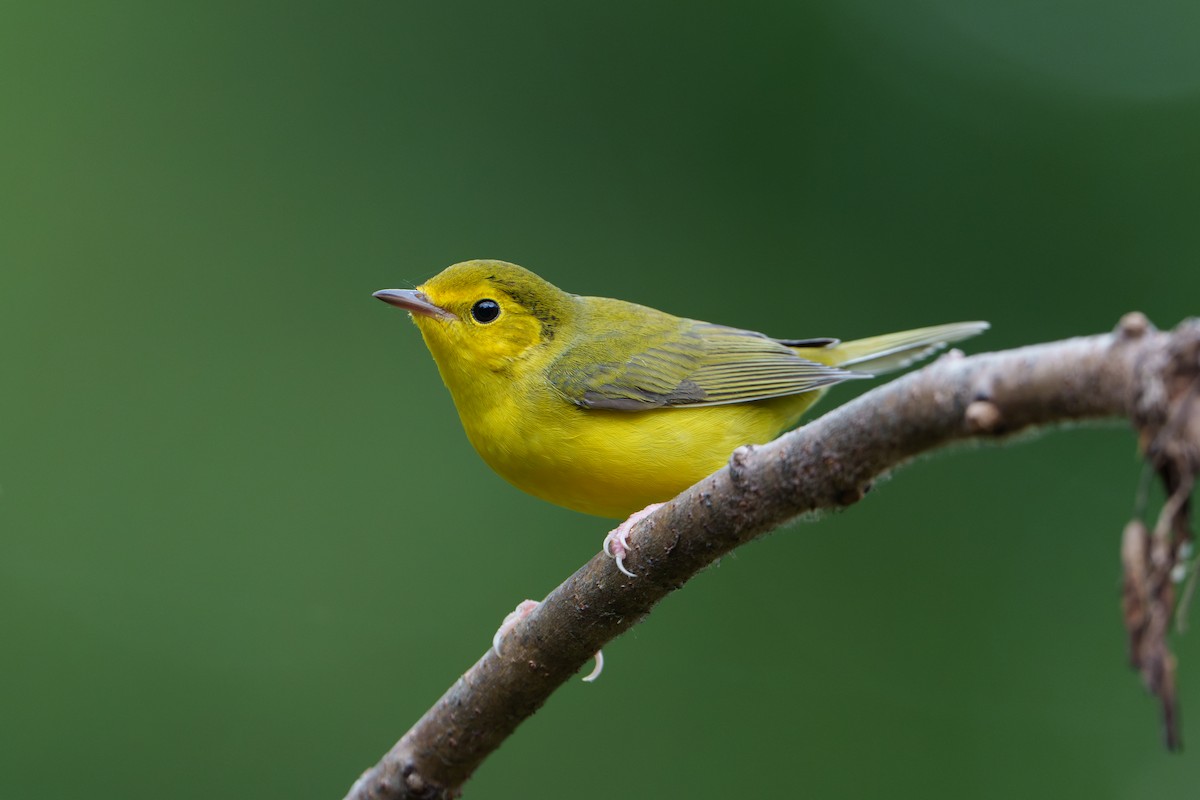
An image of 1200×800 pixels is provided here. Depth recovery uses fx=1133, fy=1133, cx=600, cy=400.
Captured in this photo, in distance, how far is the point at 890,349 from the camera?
4.70 metres

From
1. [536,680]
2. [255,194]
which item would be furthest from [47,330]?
[536,680]

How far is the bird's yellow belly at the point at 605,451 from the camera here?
3932 millimetres

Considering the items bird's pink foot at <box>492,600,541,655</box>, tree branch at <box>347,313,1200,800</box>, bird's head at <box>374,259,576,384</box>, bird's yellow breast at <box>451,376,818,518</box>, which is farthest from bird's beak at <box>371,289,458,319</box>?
tree branch at <box>347,313,1200,800</box>

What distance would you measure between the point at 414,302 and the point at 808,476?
2646 millimetres

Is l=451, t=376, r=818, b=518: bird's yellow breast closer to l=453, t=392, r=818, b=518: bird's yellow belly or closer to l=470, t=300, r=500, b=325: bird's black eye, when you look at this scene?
l=453, t=392, r=818, b=518: bird's yellow belly

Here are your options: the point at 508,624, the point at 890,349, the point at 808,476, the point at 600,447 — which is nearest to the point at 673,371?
the point at 600,447

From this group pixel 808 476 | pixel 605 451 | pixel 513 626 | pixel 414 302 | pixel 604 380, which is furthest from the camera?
pixel 414 302

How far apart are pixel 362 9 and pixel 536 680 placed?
217 inches

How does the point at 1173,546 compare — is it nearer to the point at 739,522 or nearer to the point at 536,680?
the point at 739,522

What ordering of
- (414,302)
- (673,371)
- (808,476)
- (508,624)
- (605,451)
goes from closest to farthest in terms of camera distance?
(808,476), (508,624), (605,451), (673,371), (414,302)

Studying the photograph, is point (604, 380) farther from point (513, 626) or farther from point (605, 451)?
point (513, 626)

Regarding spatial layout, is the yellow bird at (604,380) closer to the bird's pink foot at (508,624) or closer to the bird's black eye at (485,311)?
the bird's black eye at (485,311)

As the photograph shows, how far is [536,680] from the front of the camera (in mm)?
3002

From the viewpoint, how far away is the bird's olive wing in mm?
4113
